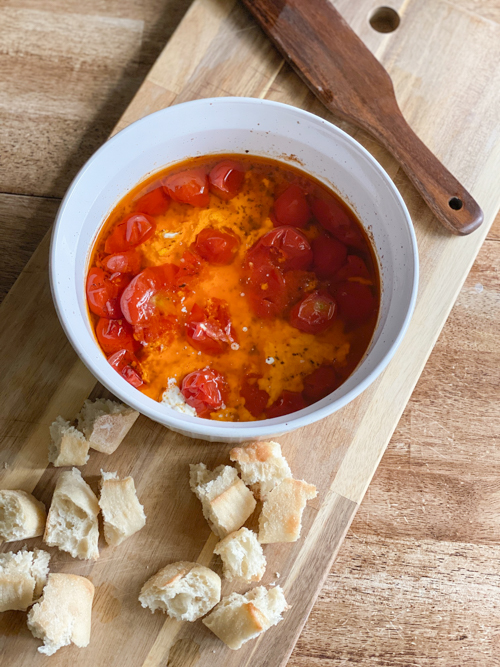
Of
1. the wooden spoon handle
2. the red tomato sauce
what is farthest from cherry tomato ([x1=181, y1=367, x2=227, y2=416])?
the wooden spoon handle

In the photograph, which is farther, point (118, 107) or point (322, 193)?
point (118, 107)

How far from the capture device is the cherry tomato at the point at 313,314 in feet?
3.61

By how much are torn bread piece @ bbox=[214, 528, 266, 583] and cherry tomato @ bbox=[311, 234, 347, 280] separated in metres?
0.51

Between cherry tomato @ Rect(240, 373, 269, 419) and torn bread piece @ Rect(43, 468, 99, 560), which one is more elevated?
cherry tomato @ Rect(240, 373, 269, 419)

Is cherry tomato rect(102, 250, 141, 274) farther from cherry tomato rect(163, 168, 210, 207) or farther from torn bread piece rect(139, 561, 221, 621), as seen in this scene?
torn bread piece rect(139, 561, 221, 621)

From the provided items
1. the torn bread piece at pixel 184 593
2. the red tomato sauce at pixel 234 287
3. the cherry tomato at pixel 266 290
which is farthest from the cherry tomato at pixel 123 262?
the torn bread piece at pixel 184 593

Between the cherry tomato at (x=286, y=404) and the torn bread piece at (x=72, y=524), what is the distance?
1.24 feet

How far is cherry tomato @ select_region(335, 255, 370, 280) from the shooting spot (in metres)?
1.13

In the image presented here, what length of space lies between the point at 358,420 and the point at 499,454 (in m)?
0.40

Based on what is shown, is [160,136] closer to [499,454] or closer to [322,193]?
[322,193]

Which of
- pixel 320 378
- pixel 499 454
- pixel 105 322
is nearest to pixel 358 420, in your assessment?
pixel 320 378

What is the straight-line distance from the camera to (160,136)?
110 cm

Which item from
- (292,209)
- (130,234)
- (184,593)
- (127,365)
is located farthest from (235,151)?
(184,593)

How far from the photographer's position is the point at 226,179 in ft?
3.87
